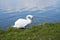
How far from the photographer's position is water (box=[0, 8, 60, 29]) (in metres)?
9.23

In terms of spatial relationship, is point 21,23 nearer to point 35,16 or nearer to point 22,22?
point 22,22

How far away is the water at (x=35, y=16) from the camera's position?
9.23m

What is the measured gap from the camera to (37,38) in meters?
4.97

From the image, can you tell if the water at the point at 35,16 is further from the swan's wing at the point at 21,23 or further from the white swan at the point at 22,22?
the swan's wing at the point at 21,23

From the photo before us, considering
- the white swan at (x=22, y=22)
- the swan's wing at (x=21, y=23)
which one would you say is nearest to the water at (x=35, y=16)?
the white swan at (x=22, y=22)

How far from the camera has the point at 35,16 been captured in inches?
397

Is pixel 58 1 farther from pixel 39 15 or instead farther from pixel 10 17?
pixel 10 17

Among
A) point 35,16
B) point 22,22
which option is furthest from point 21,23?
point 35,16

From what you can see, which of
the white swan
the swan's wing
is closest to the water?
the white swan

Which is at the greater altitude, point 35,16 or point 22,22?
point 35,16

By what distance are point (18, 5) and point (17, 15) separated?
2.05 metres

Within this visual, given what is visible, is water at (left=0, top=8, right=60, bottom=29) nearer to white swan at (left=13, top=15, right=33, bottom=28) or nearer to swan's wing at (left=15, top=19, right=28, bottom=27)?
white swan at (left=13, top=15, right=33, bottom=28)

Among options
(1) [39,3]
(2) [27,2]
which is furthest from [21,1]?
(1) [39,3]

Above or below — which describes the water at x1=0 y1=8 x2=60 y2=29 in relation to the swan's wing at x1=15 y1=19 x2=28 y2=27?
above
